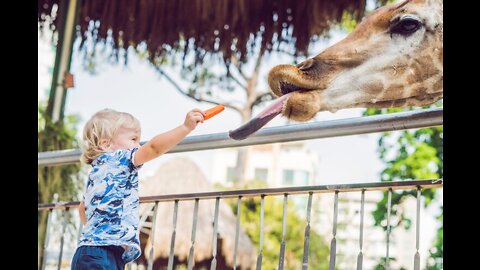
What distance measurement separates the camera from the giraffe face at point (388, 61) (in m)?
1.64

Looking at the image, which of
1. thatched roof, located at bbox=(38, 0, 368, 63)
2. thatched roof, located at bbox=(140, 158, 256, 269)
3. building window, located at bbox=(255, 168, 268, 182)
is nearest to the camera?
thatched roof, located at bbox=(38, 0, 368, 63)

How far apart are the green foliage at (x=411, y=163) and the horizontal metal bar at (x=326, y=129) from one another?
235 centimetres

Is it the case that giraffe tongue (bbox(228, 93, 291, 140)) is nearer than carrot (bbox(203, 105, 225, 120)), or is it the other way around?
carrot (bbox(203, 105, 225, 120))

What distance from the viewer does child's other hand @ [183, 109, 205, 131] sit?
3.91 ft

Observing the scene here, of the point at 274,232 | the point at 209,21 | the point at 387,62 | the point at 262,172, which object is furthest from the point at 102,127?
the point at 262,172

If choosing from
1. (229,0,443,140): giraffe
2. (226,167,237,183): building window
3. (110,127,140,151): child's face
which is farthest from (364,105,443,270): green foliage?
(110,127,140,151): child's face

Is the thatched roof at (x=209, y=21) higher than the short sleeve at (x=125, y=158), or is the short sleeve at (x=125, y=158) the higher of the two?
the thatched roof at (x=209, y=21)

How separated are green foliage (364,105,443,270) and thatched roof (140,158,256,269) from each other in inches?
34.5

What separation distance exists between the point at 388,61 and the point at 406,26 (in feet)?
0.30

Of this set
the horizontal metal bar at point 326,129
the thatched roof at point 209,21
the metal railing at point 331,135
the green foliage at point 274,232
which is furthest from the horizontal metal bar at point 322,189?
the green foliage at point 274,232

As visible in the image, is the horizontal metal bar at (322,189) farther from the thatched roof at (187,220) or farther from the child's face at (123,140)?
the thatched roof at (187,220)

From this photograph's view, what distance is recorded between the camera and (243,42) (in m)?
3.73

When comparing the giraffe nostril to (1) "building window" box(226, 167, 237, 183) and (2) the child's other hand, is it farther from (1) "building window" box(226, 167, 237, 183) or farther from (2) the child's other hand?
(1) "building window" box(226, 167, 237, 183)
